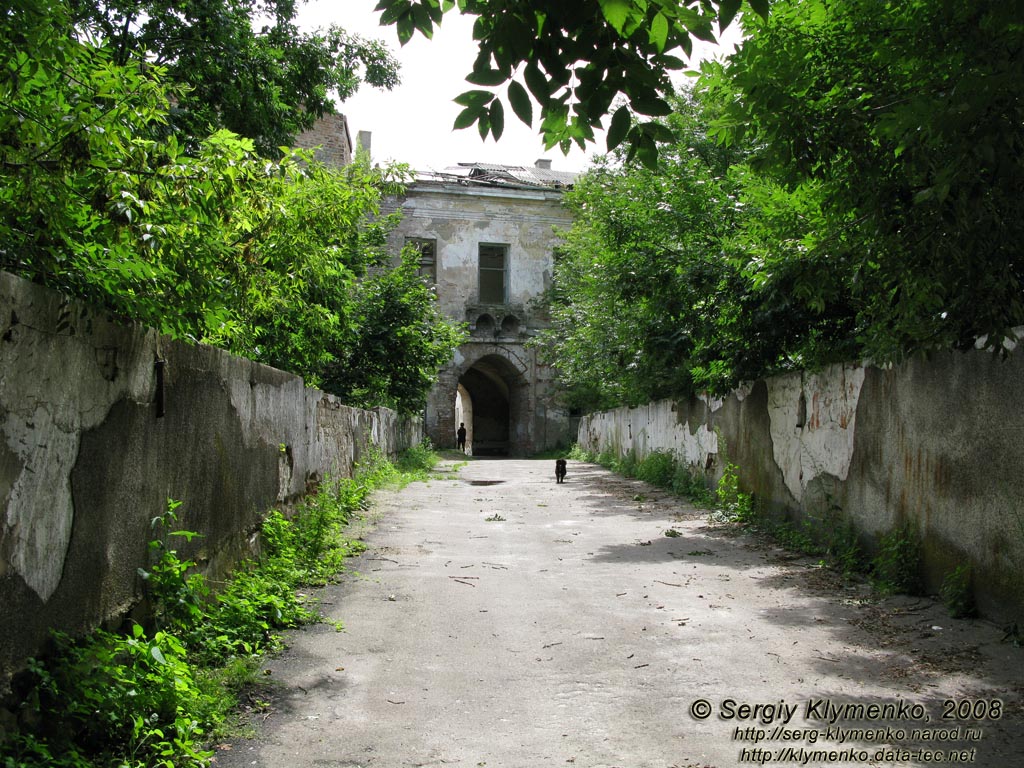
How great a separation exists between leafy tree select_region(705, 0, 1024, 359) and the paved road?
6.26 feet

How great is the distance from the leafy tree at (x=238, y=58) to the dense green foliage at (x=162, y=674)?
4.62 m

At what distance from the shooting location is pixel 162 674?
3520 mm

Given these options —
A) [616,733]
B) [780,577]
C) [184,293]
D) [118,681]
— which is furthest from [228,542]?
[780,577]

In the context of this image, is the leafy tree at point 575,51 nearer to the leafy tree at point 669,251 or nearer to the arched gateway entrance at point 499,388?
the leafy tree at point 669,251

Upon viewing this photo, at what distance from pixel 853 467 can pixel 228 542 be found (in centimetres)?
510

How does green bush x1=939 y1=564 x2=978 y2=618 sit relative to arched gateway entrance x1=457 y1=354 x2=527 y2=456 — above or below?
below

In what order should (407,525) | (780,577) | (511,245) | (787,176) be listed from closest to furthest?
(787,176)
(780,577)
(407,525)
(511,245)

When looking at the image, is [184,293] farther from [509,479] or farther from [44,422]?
[509,479]

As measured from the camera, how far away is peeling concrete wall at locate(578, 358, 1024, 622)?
17.0 feet

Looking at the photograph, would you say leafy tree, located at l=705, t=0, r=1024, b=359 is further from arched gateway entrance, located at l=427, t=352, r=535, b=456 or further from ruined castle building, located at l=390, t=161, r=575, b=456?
ruined castle building, located at l=390, t=161, r=575, b=456

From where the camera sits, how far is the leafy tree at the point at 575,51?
125 inches

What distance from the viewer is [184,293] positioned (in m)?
4.36

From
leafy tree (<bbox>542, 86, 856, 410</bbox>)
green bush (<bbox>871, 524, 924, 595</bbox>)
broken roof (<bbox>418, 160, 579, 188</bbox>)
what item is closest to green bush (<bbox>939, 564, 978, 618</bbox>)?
green bush (<bbox>871, 524, 924, 595</bbox>)

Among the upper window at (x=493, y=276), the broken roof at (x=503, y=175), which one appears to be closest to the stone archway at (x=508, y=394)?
the upper window at (x=493, y=276)
